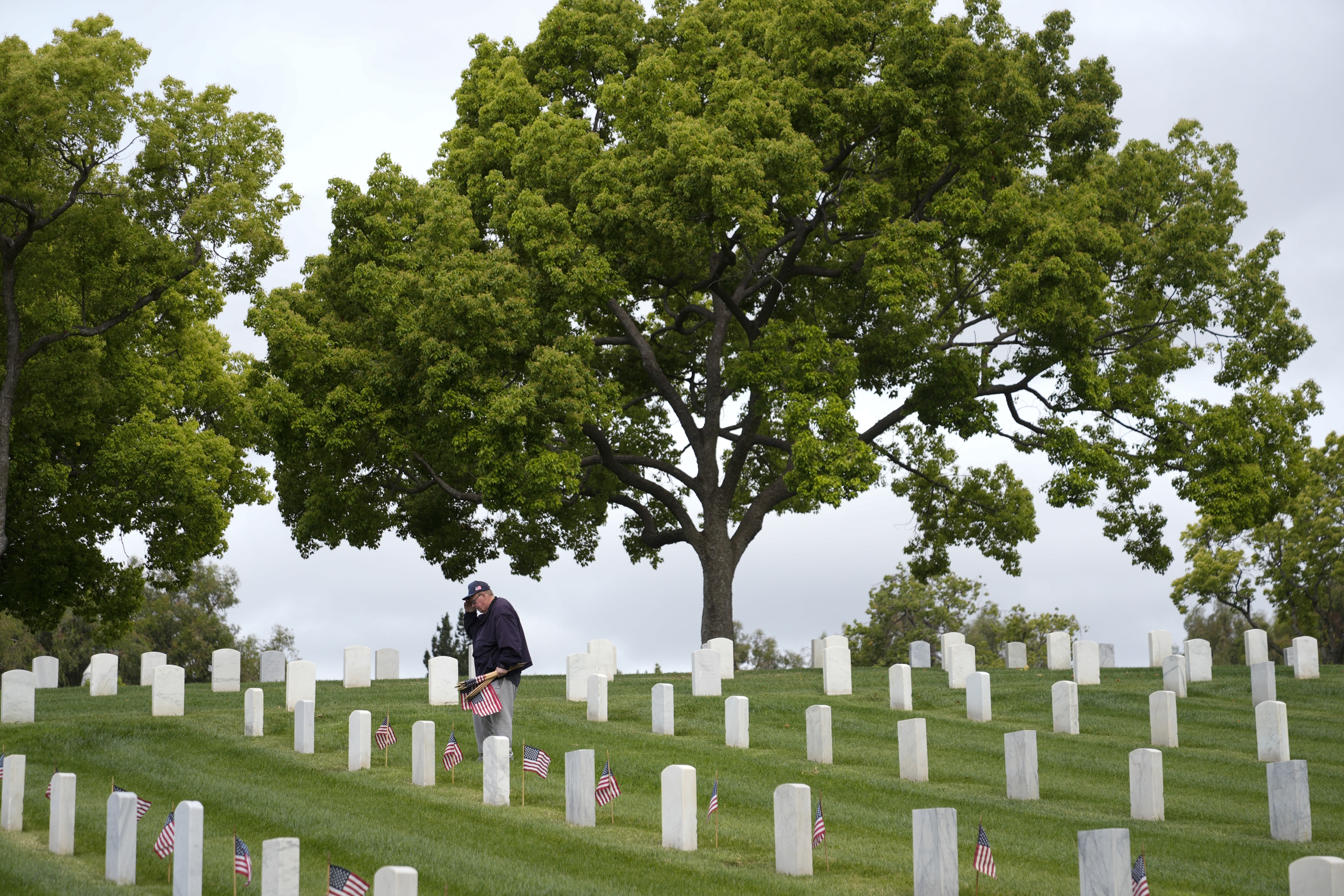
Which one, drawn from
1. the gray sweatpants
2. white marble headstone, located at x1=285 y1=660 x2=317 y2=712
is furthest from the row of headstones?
white marble headstone, located at x1=285 y1=660 x2=317 y2=712

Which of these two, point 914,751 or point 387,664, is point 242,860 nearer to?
point 914,751

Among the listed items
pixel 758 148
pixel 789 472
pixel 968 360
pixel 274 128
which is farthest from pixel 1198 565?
pixel 274 128

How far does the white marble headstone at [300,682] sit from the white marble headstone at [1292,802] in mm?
Answer: 12928

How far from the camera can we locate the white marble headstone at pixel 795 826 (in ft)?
31.9

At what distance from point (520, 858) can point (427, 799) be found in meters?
2.58

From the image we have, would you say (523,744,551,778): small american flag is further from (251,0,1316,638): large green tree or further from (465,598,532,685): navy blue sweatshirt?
(251,0,1316,638): large green tree

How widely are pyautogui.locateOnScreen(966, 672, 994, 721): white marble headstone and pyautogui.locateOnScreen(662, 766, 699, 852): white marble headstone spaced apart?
8851 mm

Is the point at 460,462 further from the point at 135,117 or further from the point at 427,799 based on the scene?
the point at 427,799

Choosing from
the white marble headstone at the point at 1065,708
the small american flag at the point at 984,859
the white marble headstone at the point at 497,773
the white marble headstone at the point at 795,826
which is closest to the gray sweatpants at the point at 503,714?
the white marble headstone at the point at 497,773

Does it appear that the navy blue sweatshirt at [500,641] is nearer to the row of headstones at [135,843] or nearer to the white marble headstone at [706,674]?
the row of headstones at [135,843]

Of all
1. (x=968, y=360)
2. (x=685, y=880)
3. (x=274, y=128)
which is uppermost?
(x=274, y=128)

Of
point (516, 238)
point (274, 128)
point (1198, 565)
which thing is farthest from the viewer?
point (1198, 565)

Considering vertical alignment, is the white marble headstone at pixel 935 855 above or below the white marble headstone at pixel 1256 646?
below

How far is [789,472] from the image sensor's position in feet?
87.6
